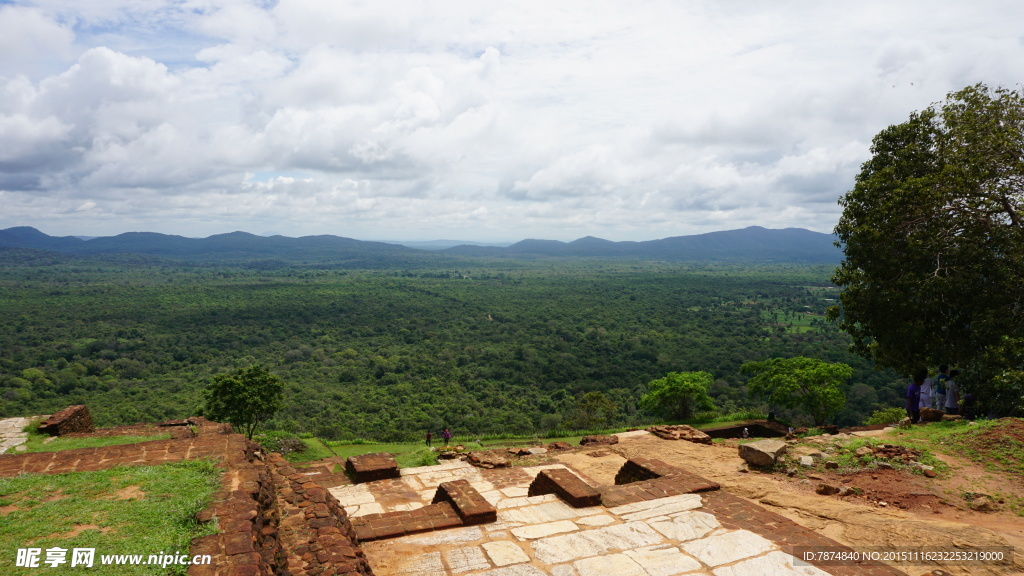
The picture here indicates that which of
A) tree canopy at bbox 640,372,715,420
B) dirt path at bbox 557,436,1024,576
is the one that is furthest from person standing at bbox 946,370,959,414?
tree canopy at bbox 640,372,715,420

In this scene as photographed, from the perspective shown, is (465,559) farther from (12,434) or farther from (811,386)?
(811,386)

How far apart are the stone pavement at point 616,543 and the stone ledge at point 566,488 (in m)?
0.09

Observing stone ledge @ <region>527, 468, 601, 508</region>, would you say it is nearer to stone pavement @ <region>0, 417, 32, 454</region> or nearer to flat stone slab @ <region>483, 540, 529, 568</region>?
flat stone slab @ <region>483, 540, 529, 568</region>

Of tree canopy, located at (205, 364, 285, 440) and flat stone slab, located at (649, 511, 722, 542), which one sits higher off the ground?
flat stone slab, located at (649, 511, 722, 542)

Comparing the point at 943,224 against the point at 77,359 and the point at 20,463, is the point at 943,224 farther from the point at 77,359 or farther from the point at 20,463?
the point at 77,359

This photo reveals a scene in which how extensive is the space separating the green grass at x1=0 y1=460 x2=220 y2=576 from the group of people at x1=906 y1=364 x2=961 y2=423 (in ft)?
44.7

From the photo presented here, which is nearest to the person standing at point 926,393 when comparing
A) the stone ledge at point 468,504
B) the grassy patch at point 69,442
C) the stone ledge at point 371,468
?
the stone ledge at point 468,504

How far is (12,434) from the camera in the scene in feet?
30.1

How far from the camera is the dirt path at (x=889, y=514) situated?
17.1ft

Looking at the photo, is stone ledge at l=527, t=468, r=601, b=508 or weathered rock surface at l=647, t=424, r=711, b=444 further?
weathered rock surface at l=647, t=424, r=711, b=444

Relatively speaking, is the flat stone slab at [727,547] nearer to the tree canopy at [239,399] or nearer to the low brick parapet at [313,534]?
the low brick parapet at [313,534]

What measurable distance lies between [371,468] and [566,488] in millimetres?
3831

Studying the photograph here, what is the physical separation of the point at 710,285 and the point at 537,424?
101 metres

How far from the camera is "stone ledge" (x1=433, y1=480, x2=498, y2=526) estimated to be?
227 inches
